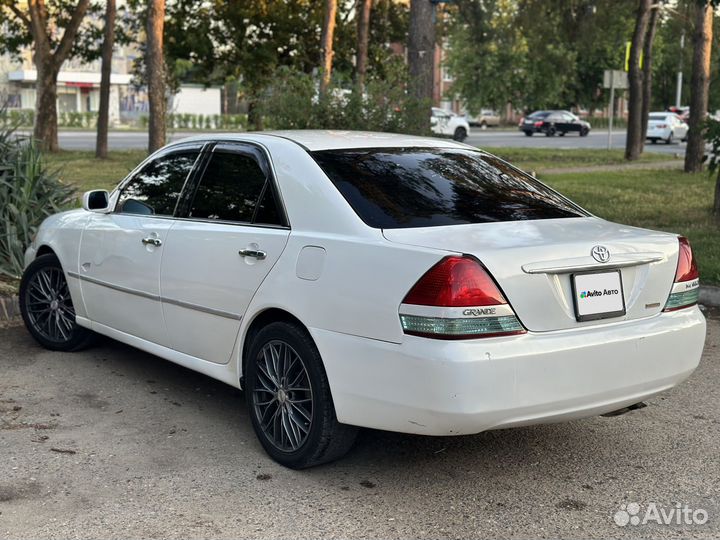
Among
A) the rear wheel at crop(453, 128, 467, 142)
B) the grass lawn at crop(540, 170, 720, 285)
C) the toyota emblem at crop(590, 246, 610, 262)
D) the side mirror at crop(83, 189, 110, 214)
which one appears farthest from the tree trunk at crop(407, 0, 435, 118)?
the rear wheel at crop(453, 128, 467, 142)

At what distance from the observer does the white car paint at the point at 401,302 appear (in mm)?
3748

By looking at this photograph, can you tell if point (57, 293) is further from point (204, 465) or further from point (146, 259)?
point (204, 465)

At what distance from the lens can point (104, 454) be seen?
4.58 meters

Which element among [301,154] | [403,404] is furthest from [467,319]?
[301,154]

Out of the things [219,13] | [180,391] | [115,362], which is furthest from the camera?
[219,13]

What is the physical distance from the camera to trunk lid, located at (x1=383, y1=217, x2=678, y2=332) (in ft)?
12.5

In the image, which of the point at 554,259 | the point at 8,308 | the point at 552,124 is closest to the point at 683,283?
the point at 554,259

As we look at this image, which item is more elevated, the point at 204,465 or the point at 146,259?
the point at 146,259

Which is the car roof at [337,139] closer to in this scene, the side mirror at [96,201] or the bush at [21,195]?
the side mirror at [96,201]

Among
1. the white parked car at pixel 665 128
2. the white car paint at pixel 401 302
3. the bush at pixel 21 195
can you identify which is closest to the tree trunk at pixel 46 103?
the bush at pixel 21 195

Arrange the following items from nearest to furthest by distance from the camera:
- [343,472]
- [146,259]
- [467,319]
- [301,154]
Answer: [467,319], [343,472], [301,154], [146,259]

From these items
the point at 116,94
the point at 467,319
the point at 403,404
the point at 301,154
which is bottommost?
the point at 403,404

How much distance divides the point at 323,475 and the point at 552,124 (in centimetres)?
5135

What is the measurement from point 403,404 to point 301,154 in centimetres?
150
